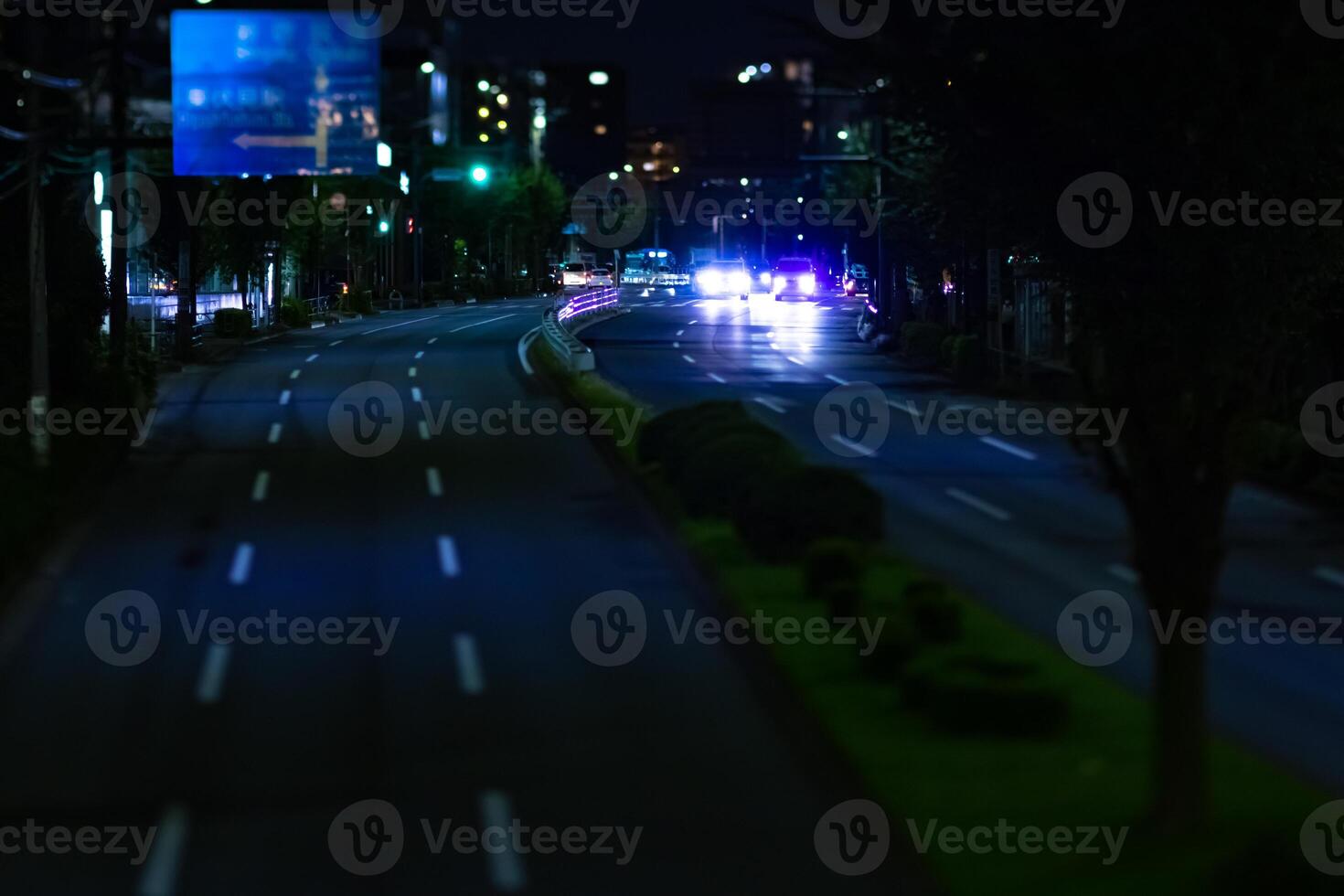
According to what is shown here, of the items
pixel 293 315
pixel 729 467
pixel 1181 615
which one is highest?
pixel 293 315

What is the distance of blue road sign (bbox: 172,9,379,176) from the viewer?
3719 cm

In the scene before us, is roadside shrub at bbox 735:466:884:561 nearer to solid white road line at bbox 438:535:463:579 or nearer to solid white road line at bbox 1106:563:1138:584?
solid white road line at bbox 1106:563:1138:584

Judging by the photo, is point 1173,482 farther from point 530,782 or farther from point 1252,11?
point 1252,11

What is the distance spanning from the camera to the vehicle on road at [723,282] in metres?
99.4

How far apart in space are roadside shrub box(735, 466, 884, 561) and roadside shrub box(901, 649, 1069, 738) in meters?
5.85

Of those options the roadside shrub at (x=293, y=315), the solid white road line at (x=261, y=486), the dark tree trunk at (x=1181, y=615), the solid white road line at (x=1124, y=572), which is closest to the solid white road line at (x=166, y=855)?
the dark tree trunk at (x=1181, y=615)

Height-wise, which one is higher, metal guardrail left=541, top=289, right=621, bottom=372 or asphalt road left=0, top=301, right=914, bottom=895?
metal guardrail left=541, top=289, right=621, bottom=372

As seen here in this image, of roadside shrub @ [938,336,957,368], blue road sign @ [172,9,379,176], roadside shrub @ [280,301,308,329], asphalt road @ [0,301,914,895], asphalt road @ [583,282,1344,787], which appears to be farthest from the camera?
roadside shrub @ [280,301,308,329]

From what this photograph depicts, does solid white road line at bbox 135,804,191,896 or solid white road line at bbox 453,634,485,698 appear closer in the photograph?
solid white road line at bbox 135,804,191,896

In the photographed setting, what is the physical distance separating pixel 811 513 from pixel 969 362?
25.3 m

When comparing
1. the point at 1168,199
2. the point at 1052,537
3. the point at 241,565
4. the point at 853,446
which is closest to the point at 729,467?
the point at 1052,537

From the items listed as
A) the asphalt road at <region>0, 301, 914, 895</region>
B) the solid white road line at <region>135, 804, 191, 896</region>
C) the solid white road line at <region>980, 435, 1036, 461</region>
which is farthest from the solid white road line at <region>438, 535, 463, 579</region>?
the solid white road line at <region>980, 435, 1036, 461</region>

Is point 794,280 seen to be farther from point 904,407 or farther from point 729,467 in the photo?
point 729,467

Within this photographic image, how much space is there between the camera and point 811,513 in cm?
1822
